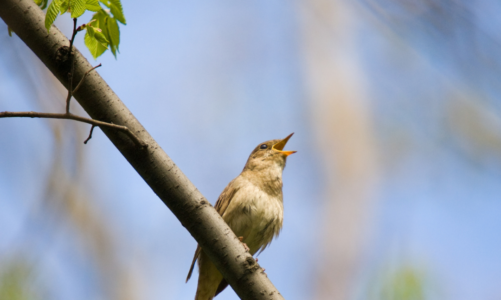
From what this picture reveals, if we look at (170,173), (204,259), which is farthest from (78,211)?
(170,173)

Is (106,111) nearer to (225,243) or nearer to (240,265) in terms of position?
(225,243)

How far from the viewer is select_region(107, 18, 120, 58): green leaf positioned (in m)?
3.36

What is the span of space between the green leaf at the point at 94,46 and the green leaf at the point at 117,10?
26cm

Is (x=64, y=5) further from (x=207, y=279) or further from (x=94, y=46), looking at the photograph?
(x=207, y=279)

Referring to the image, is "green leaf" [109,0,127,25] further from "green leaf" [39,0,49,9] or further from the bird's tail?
the bird's tail

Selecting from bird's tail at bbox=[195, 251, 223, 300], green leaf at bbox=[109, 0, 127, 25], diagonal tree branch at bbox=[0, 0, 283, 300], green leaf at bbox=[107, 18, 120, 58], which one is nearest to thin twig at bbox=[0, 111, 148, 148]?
diagonal tree branch at bbox=[0, 0, 283, 300]

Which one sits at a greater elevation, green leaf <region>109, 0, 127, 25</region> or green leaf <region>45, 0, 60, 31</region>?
green leaf <region>109, 0, 127, 25</region>

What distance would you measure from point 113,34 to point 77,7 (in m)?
0.54

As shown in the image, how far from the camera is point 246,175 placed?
6.47m

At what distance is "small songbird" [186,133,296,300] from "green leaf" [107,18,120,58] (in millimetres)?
2909

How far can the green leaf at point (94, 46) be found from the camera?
3.34m

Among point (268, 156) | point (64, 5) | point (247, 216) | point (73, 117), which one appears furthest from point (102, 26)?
point (268, 156)

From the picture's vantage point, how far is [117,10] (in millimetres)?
3316

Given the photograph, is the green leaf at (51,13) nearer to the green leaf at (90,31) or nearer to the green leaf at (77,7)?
the green leaf at (77,7)
